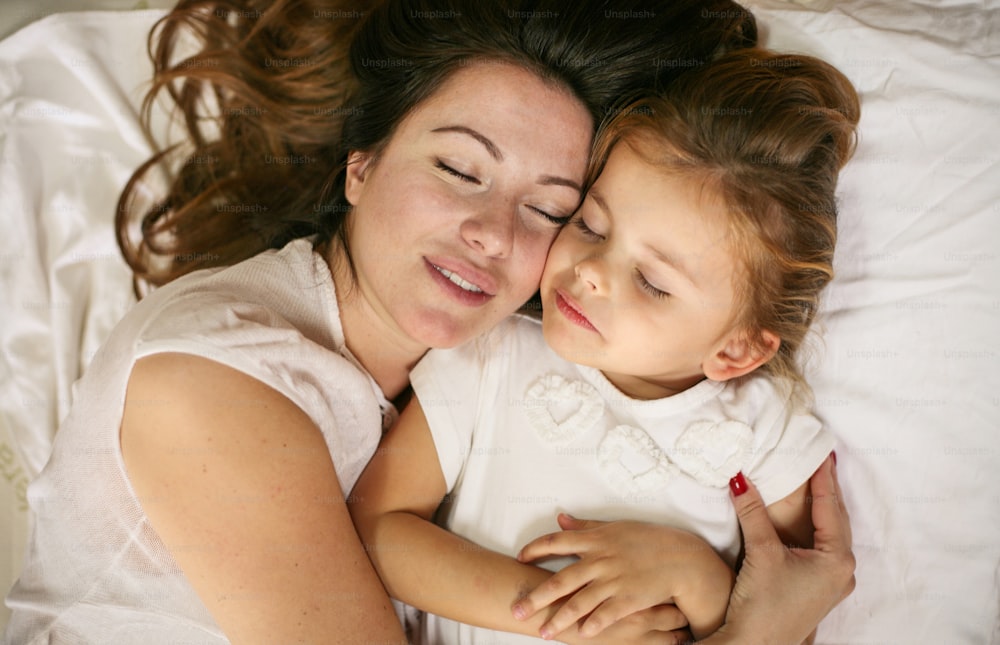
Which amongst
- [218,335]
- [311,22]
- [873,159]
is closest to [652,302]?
[873,159]

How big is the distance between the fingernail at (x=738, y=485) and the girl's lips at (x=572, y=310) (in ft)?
1.73

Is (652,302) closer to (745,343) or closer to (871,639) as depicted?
(745,343)

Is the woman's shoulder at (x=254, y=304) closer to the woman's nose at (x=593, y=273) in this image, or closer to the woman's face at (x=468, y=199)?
the woman's face at (x=468, y=199)

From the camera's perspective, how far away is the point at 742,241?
1.75m

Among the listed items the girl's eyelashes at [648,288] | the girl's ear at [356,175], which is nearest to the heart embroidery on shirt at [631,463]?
the girl's eyelashes at [648,288]

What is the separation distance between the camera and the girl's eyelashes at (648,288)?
5.82 feet

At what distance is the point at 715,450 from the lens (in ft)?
6.27

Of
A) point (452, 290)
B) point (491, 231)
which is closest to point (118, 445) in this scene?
point (452, 290)

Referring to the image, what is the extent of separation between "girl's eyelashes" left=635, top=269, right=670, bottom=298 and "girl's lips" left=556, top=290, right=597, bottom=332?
15 cm

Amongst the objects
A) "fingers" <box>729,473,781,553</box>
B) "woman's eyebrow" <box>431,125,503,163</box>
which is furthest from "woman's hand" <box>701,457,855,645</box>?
"woman's eyebrow" <box>431,125,503,163</box>

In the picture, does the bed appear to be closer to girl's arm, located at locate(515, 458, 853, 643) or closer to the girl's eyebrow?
girl's arm, located at locate(515, 458, 853, 643)

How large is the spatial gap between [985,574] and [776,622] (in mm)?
608

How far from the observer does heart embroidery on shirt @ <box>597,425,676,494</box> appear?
1898 millimetres

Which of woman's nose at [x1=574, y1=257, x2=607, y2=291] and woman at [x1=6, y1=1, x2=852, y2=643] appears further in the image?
woman's nose at [x1=574, y1=257, x2=607, y2=291]
